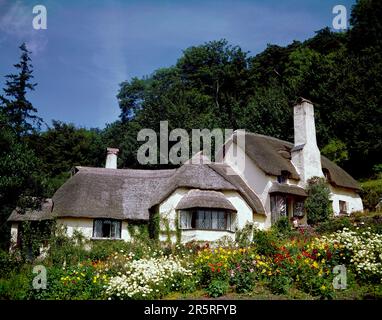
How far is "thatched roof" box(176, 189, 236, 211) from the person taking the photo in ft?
84.2

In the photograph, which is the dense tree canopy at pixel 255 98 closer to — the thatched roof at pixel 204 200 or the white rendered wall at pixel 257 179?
the thatched roof at pixel 204 200

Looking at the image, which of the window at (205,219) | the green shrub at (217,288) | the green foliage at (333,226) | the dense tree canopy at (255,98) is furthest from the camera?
the dense tree canopy at (255,98)

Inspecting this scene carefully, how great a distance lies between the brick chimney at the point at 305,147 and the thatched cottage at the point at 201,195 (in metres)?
0.07

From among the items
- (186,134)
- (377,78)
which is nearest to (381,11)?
(377,78)

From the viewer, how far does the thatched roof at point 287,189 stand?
2913cm

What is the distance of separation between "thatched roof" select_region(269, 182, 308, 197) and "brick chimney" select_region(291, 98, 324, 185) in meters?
1.31

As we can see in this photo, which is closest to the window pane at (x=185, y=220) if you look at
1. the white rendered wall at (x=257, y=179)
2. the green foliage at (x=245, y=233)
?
the green foliage at (x=245, y=233)

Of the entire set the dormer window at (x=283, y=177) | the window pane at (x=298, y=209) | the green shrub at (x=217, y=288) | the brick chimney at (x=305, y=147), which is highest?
the brick chimney at (x=305, y=147)

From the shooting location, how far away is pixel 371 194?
114 ft

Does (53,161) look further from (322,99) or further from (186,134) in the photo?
(322,99)

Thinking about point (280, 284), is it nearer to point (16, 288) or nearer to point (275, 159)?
point (16, 288)

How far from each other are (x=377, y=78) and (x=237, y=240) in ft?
75.0

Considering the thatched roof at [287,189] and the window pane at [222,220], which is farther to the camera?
the thatched roof at [287,189]

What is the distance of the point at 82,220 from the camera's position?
2784cm
